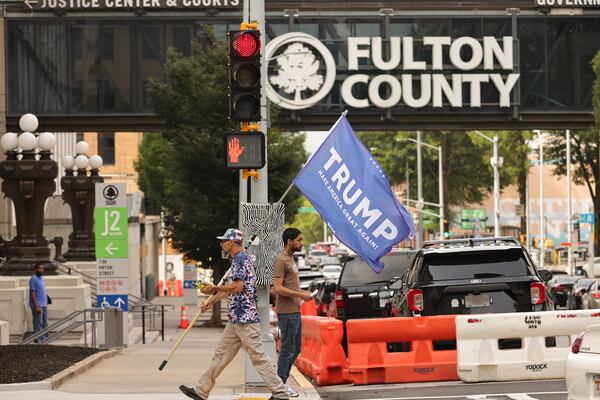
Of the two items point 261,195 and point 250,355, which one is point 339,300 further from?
point 250,355

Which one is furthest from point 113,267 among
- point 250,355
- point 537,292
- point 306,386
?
point 250,355

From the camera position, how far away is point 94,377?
63.9 ft

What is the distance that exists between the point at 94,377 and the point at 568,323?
6.60 metres

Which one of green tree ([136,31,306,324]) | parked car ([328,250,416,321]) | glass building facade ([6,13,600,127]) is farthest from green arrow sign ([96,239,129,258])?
glass building facade ([6,13,600,127])

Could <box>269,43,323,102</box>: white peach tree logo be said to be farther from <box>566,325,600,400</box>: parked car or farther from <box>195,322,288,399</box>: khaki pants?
<box>566,325,600,400</box>: parked car

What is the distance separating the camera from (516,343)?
1733cm

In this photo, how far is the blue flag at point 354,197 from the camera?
1727 cm

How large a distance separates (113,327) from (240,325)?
1423 centimetres

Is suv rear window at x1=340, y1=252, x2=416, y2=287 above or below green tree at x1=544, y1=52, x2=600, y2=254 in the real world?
below

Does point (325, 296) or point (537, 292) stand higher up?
point (537, 292)

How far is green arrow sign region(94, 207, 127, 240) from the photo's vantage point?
28953 millimetres

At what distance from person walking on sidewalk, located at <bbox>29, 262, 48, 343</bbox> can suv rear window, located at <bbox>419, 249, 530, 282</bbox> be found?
13.1 m

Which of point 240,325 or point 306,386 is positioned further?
point 306,386

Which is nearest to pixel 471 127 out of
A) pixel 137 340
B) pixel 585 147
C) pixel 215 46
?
pixel 215 46
